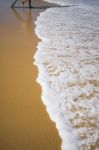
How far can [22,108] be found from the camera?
3.49 metres

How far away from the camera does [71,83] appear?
4.29 m

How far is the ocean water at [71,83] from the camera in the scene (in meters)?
3.00

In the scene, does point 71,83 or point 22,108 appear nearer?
point 22,108

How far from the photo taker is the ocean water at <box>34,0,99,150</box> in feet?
9.85

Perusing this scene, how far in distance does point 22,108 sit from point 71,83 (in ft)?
3.75

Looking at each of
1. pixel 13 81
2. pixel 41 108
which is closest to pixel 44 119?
pixel 41 108

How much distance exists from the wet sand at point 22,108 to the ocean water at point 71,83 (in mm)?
125

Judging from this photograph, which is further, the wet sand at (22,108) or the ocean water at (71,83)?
the ocean water at (71,83)

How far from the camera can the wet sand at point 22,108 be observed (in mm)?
2858

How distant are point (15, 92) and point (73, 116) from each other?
107cm

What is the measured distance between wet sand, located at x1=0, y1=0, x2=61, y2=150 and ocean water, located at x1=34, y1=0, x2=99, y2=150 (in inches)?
4.9

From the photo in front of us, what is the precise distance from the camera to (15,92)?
155 inches

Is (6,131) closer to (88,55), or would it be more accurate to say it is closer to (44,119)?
(44,119)

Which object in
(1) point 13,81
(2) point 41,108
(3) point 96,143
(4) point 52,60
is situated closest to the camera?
(3) point 96,143
